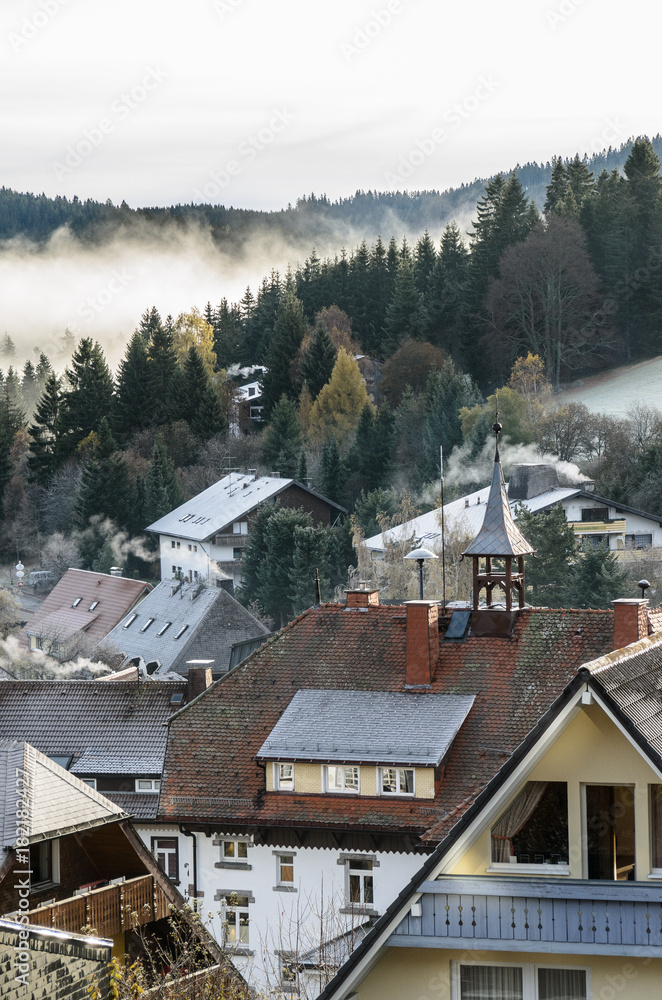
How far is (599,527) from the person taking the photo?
69750mm

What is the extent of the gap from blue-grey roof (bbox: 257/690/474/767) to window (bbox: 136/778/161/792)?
7392 millimetres

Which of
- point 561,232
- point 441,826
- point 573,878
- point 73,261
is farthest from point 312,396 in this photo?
point 573,878

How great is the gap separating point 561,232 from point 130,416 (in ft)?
104

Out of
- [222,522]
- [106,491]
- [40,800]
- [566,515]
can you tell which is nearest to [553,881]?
[40,800]

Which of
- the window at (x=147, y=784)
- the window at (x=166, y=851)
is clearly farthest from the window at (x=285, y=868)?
the window at (x=147, y=784)

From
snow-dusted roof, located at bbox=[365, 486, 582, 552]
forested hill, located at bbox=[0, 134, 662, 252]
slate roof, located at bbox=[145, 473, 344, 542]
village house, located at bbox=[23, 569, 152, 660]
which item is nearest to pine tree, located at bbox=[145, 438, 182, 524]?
slate roof, located at bbox=[145, 473, 344, 542]

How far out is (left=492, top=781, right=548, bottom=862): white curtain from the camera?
11164 millimetres

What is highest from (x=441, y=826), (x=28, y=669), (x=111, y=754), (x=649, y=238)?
(x=649, y=238)

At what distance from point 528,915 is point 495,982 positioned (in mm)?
663

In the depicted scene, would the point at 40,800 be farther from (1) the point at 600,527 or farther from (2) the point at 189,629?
(1) the point at 600,527

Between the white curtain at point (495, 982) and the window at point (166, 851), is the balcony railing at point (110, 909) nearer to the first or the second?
the white curtain at point (495, 982)

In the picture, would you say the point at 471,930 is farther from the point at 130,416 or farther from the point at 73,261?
the point at 73,261

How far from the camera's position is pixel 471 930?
1100cm

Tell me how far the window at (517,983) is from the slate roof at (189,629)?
162 ft
